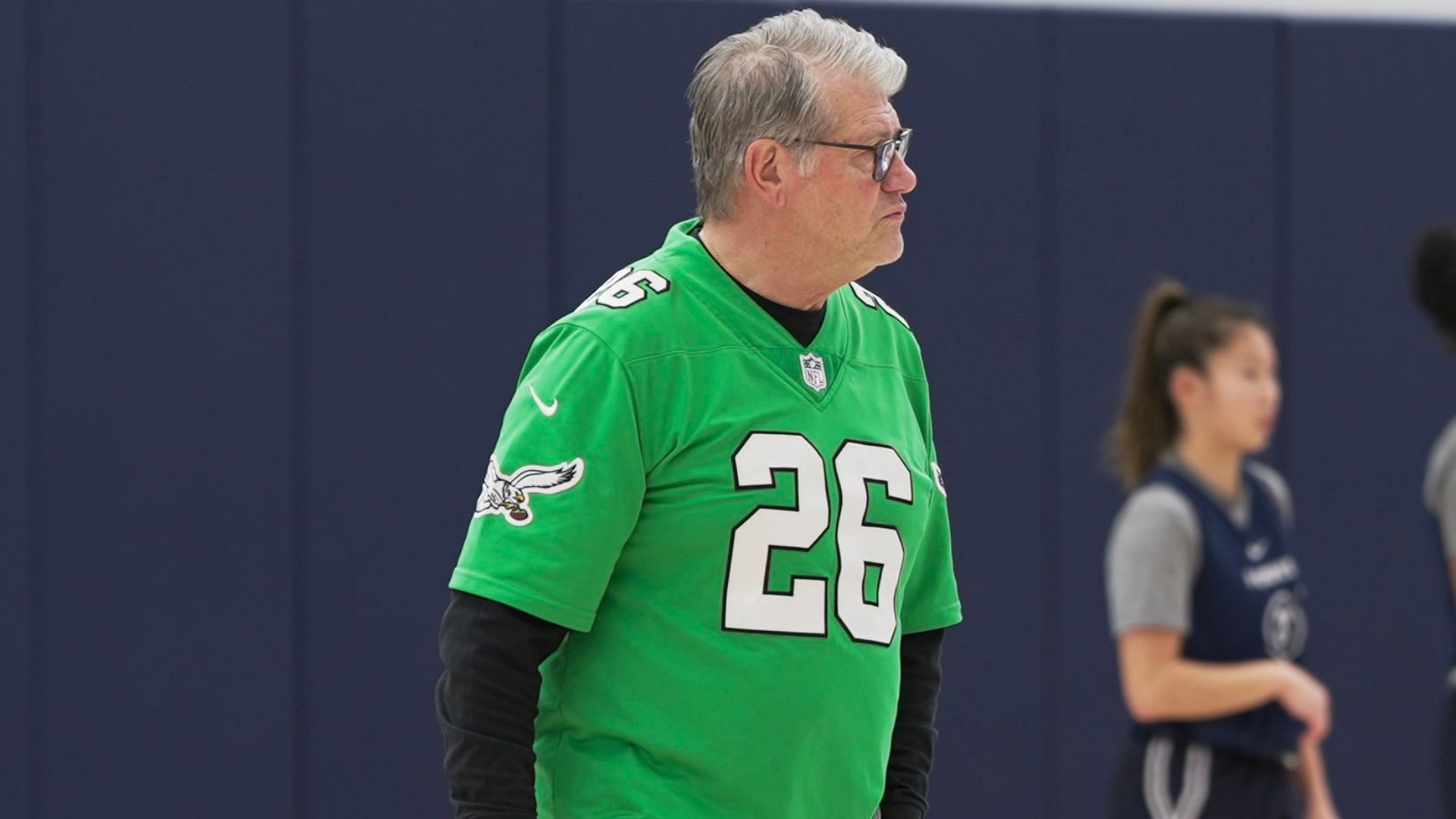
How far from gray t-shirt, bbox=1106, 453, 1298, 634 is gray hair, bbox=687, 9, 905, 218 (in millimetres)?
2047

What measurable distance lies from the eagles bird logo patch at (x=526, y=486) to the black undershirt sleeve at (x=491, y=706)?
0.10 metres

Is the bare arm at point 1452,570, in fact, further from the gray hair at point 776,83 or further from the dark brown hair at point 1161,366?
the gray hair at point 776,83

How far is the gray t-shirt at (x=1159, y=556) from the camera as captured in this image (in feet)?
13.4

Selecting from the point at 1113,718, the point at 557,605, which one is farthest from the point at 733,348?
the point at 1113,718

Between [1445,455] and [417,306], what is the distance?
251 centimetres

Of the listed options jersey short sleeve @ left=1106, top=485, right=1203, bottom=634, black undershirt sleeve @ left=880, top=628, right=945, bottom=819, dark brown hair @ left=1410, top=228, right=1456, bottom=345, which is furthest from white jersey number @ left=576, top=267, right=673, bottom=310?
dark brown hair @ left=1410, top=228, right=1456, bottom=345

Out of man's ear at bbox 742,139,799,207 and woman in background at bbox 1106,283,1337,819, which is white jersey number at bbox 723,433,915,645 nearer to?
man's ear at bbox 742,139,799,207

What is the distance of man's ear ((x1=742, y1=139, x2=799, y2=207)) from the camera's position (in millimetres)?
2246

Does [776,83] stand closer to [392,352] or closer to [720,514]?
[720,514]


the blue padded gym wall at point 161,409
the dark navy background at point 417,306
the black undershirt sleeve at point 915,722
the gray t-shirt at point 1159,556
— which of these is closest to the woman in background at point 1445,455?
the gray t-shirt at point 1159,556

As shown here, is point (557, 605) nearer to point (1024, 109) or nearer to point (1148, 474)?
point (1148, 474)

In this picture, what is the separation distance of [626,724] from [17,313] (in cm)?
305

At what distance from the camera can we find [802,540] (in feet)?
7.16

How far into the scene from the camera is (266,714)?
4863 millimetres
